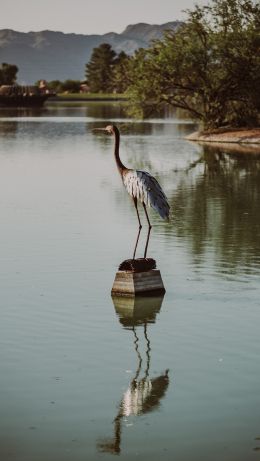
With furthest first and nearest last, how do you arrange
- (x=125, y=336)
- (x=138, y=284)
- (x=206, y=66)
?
(x=206, y=66) < (x=138, y=284) < (x=125, y=336)

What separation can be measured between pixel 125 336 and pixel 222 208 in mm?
14115

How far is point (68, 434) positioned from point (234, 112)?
53.3m

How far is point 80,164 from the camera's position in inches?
1702

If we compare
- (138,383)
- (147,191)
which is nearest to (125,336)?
(138,383)

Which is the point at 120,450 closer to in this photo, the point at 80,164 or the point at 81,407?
the point at 81,407

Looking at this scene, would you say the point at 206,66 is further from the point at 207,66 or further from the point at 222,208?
the point at 222,208

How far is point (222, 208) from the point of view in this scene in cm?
2805

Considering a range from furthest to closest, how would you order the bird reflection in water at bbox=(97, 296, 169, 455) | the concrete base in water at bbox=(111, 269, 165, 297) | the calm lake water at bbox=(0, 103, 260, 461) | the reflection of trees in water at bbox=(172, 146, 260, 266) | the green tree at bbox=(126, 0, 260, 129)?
1. the green tree at bbox=(126, 0, 260, 129)
2. the reflection of trees in water at bbox=(172, 146, 260, 266)
3. the concrete base in water at bbox=(111, 269, 165, 297)
4. the bird reflection in water at bbox=(97, 296, 169, 455)
5. the calm lake water at bbox=(0, 103, 260, 461)

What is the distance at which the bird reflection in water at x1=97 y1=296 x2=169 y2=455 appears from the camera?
1046cm

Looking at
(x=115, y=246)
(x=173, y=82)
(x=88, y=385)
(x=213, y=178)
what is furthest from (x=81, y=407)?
(x=173, y=82)

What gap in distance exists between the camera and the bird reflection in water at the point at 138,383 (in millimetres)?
10461

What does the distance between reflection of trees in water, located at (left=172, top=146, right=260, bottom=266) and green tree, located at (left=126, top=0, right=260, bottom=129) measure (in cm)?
1491

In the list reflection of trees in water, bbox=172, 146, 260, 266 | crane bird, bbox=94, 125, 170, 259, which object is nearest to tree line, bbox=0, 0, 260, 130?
reflection of trees in water, bbox=172, 146, 260, 266

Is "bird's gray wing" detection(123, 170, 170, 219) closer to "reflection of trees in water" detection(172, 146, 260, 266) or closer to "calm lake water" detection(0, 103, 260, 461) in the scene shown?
"calm lake water" detection(0, 103, 260, 461)
